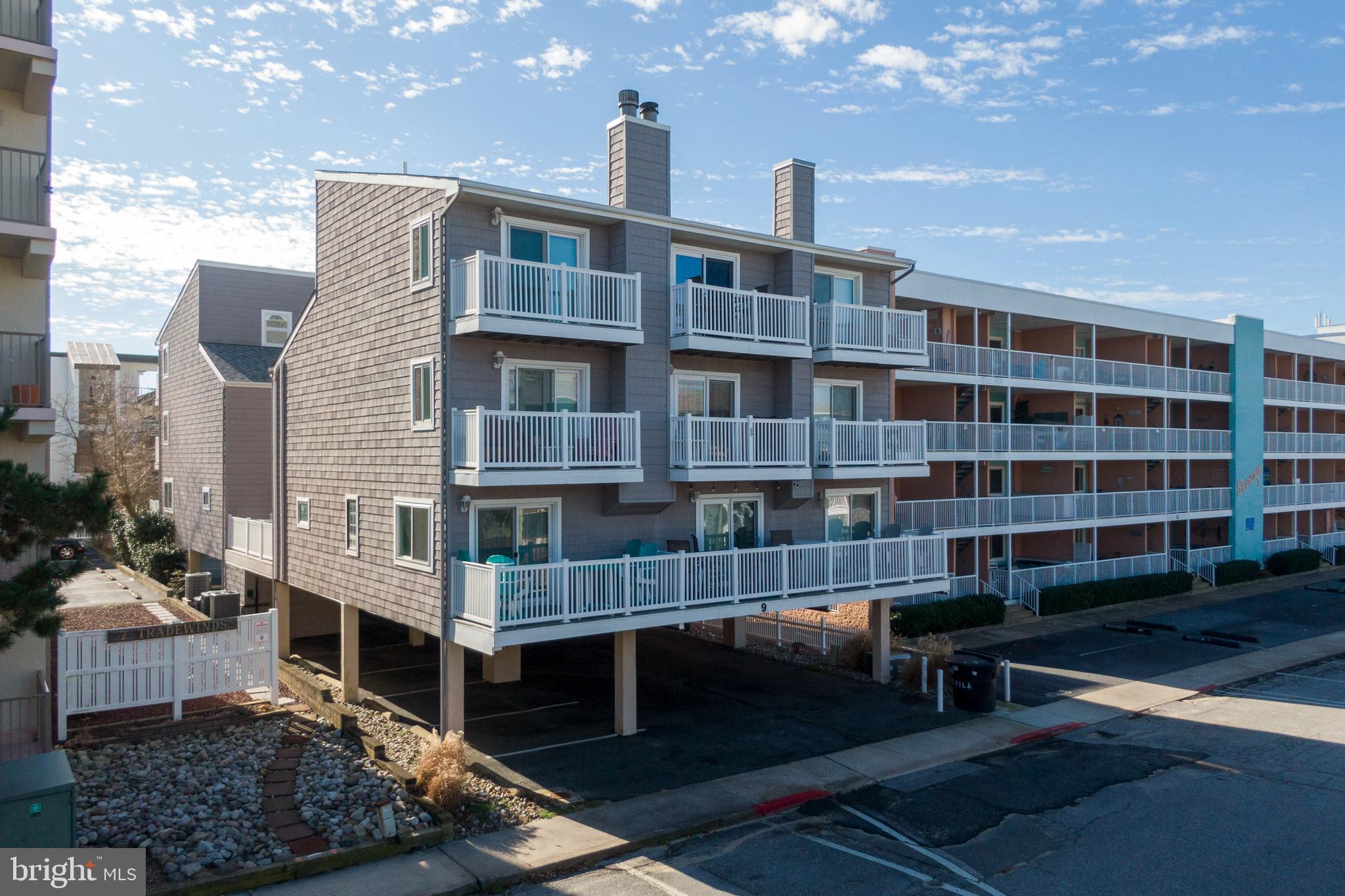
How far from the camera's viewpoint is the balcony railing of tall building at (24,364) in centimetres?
1345

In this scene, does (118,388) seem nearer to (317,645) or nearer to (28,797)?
(317,645)

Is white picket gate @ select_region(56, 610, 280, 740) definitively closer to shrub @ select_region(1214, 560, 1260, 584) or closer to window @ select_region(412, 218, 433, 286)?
window @ select_region(412, 218, 433, 286)

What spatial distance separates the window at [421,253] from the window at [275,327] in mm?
14889

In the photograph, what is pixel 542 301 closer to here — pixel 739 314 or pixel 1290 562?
pixel 739 314

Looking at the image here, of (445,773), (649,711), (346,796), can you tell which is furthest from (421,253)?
(649,711)

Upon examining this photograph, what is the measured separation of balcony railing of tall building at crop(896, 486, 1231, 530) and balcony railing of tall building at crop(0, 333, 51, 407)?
1876 centimetres

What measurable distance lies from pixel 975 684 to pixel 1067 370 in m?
16.6

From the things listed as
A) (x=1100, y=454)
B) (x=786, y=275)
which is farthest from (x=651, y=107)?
(x=1100, y=454)

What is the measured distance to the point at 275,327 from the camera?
29.2 meters

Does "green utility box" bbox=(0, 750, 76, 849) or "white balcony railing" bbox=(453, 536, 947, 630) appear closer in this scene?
"green utility box" bbox=(0, 750, 76, 849)

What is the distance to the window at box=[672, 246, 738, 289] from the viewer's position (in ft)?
60.3

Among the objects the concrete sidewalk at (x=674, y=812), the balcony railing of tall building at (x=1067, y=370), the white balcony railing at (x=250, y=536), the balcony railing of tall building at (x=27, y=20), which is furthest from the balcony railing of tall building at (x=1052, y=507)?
the balcony railing of tall building at (x=27, y=20)

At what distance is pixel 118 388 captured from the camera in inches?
1705

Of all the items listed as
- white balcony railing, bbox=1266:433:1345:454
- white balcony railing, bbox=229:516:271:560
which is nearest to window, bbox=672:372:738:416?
white balcony railing, bbox=229:516:271:560
